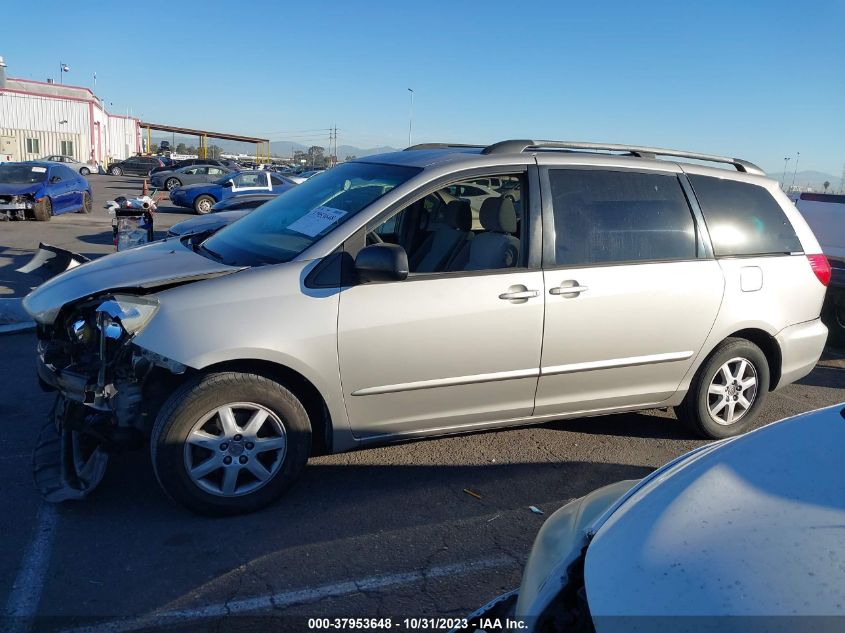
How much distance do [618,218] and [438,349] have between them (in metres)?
1.47

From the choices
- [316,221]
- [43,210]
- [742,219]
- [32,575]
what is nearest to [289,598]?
[32,575]

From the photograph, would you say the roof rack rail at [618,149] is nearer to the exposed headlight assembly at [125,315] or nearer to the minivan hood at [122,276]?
the minivan hood at [122,276]

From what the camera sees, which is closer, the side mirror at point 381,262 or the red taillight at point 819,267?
the side mirror at point 381,262

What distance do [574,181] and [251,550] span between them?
2.73 meters

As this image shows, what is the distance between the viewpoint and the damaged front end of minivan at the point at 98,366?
3.42 m

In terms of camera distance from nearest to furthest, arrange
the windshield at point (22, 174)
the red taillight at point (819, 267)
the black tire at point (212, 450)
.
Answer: the black tire at point (212, 450) → the red taillight at point (819, 267) → the windshield at point (22, 174)

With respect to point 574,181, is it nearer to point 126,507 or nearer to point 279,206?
point 279,206

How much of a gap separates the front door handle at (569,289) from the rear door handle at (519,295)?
113 millimetres

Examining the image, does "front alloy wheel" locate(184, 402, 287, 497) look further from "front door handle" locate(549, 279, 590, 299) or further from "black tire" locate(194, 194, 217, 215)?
"black tire" locate(194, 194, 217, 215)

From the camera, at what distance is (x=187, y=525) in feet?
11.5

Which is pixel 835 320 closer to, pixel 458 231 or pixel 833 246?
pixel 833 246

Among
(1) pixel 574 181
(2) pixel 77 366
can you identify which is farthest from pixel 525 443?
(2) pixel 77 366

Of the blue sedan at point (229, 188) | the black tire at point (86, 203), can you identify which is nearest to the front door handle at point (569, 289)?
the blue sedan at point (229, 188)

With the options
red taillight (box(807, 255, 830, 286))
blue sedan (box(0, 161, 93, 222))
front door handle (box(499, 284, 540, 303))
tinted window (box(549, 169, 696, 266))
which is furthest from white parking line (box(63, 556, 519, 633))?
blue sedan (box(0, 161, 93, 222))
